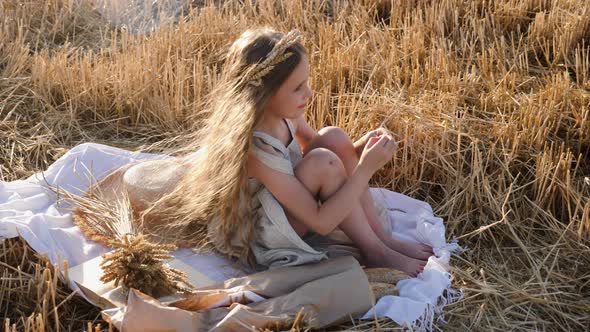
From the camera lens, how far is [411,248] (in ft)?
10.4

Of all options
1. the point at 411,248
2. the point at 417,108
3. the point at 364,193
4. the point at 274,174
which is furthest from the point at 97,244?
the point at 417,108

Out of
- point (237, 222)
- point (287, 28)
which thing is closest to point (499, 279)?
point (237, 222)

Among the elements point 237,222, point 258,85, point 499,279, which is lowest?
point 499,279

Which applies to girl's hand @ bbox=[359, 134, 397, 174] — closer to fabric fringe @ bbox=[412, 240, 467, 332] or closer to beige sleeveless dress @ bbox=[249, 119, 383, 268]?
beige sleeveless dress @ bbox=[249, 119, 383, 268]

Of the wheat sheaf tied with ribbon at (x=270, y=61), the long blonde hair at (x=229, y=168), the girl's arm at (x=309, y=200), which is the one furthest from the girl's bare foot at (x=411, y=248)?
the wheat sheaf tied with ribbon at (x=270, y=61)

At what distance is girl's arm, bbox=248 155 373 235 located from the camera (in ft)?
9.53

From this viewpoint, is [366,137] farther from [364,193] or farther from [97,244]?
[97,244]

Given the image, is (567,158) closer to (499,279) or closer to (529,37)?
(499,279)

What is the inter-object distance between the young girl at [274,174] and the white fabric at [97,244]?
0.28 feet

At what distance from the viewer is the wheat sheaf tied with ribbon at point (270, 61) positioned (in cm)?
286

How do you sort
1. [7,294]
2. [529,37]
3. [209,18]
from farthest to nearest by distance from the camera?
[209,18], [529,37], [7,294]

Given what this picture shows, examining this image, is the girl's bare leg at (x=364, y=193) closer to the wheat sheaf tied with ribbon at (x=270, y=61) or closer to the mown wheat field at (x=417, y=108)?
the mown wheat field at (x=417, y=108)

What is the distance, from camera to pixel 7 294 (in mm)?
2855

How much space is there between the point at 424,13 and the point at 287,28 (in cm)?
80
